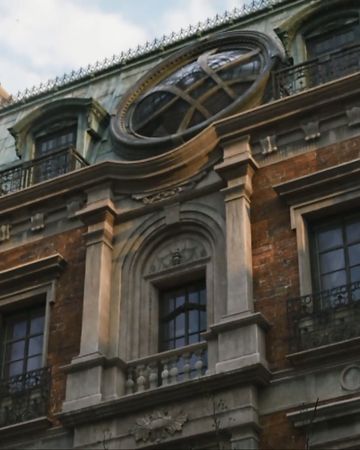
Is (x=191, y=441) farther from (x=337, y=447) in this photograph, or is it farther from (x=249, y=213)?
(x=249, y=213)

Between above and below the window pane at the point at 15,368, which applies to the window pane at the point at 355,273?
above

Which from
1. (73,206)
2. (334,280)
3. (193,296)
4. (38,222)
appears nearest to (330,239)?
(334,280)

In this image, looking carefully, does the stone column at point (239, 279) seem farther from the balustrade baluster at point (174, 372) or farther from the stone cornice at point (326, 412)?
the stone cornice at point (326, 412)

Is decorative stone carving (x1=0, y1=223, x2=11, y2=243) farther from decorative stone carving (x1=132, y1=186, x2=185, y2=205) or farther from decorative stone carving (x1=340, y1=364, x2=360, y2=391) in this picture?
decorative stone carving (x1=340, y1=364, x2=360, y2=391)

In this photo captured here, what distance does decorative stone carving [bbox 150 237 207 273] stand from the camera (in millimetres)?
23234

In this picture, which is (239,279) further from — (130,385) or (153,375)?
(130,385)

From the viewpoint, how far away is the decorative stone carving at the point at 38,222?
25.4 m

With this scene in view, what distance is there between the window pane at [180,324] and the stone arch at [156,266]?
395 millimetres

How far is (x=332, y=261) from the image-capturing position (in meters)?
21.8

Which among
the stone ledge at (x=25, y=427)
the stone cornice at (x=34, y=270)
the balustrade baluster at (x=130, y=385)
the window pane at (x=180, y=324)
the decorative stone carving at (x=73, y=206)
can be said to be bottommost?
the stone ledge at (x=25, y=427)

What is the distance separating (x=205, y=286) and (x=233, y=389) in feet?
10.1

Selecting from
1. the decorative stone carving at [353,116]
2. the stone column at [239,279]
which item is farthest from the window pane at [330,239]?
the decorative stone carving at [353,116]

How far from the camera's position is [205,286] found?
22922 mm

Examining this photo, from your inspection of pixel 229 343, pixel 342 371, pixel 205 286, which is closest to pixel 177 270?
pixel 205 286
